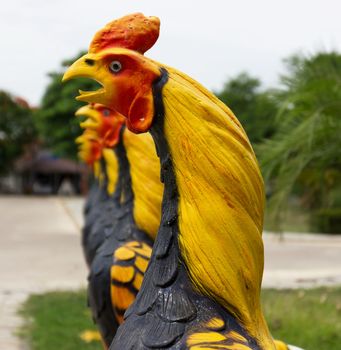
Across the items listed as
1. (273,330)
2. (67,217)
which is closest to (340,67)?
(273,330)

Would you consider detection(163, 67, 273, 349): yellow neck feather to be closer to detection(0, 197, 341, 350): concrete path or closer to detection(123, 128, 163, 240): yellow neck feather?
detection(123, 128, 163, 240): yellow neck feather

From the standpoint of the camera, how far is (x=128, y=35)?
1768 millimetres

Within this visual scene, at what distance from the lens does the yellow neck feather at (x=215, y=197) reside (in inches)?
62.4

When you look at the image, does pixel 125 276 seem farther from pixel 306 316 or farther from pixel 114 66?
pixel 306 316

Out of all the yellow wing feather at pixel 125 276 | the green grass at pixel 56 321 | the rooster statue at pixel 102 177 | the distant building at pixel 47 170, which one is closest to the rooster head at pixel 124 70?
the yellow wing feather at pixel 125 276

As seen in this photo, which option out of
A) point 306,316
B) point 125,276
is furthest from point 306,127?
point 125,276

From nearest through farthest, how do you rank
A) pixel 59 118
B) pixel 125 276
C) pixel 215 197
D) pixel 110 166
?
pixel 215 197, pixel 125 276, pixel 110 166, pixel 59 118

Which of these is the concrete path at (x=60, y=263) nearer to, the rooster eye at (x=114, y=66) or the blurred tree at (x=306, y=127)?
the blurred tree at (x=306, y=127)

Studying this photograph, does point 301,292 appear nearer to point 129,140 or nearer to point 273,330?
point 273,330

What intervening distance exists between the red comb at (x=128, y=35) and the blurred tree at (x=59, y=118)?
24734 mm

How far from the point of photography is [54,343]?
5152 mm

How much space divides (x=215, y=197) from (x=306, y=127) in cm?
379

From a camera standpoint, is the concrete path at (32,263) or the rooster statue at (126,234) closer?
the rooster statue at (126,234)

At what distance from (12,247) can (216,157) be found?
10.7 meters
